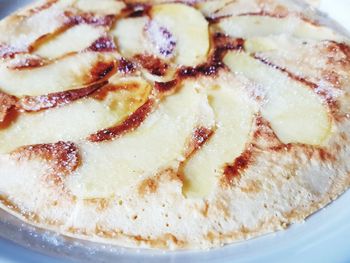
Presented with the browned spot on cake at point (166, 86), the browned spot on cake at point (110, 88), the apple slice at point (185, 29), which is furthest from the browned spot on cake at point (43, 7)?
the browned spot on cake at point (166, 86)

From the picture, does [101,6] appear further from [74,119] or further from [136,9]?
[74,119]

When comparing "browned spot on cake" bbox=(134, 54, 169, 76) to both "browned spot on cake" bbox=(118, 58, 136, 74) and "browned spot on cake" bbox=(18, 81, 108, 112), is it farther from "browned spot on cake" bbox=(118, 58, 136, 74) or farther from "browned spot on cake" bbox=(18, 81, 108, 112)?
"browned spot on cake" bbox=(18, 81, 108, 112)

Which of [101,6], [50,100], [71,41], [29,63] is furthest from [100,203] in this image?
[101,6]

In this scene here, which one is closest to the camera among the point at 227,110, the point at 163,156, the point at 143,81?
the point at 163,156

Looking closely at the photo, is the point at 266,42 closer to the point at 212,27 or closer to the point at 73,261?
the point at 212,27

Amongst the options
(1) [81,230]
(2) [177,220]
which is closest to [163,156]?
(2) [177,220]

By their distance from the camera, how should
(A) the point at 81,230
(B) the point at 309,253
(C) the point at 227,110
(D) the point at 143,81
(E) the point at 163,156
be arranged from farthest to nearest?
(D) the point at 143,81
(C) the point at 227,110
(E) the point at 163,156
(A) the point at 81,230
(B) the point at 309,253

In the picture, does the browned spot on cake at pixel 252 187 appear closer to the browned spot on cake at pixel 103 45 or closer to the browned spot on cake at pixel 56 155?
the browned spot on cake at pixel 56 155
